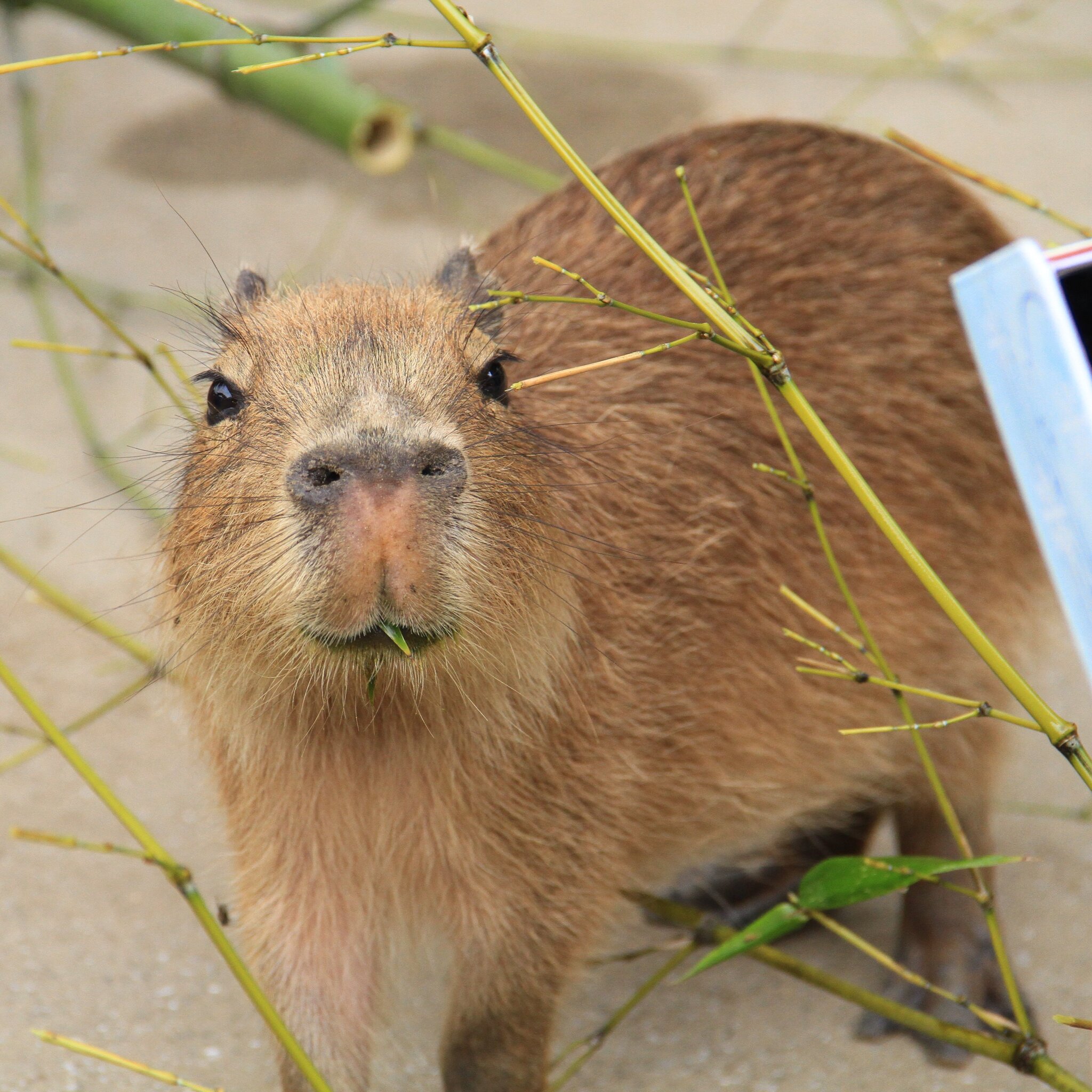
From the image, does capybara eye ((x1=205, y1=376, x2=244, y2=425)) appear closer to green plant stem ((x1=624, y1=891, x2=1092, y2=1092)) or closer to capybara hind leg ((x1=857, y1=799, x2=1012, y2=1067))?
green plant stem ((x1=624, y1=891, x2=1092, y2=1092))

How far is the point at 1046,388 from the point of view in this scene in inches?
67.6

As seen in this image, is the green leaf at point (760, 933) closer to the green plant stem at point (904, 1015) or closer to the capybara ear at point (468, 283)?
the green plant stem at point (904, 1015)

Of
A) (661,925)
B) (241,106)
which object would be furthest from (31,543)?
(241,106)

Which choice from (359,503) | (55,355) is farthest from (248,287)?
(55,355)

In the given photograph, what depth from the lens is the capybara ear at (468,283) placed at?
2.37m

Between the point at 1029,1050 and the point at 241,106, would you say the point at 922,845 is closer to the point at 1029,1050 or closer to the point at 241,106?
the point at 1029,1050

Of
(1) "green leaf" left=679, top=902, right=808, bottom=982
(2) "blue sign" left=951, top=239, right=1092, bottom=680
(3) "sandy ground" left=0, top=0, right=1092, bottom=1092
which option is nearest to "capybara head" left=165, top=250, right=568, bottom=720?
(3) "sandy ground" left=0, top=0, right=1092, bottom=1092

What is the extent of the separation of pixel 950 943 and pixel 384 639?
5.72ft

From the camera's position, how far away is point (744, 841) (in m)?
2.88

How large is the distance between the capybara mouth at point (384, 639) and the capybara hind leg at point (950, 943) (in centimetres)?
158

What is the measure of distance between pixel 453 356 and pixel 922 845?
1669 millimetres

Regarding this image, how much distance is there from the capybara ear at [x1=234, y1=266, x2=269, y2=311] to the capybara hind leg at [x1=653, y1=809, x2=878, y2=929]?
65.0 inches

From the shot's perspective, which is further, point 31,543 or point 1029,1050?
point 31,543

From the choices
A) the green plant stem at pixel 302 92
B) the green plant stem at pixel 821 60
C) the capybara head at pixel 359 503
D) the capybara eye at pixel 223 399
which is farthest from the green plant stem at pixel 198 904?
the green plant stem at pixel 821 60
